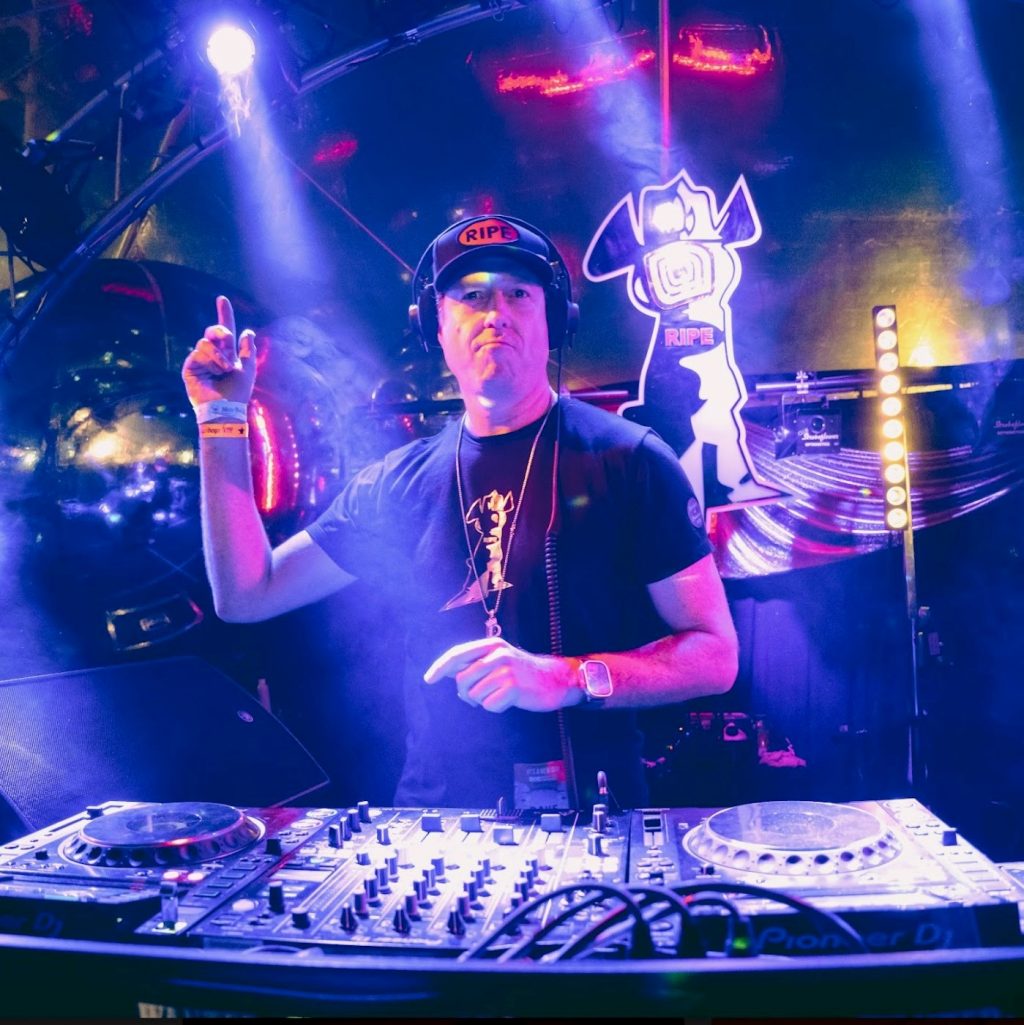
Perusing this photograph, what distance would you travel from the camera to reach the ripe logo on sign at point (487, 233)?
2305 mm

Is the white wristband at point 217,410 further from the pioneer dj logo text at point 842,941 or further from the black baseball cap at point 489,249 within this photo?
the pioneer dj logo text at point 842,941

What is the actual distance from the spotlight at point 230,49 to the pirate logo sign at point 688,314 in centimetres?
155

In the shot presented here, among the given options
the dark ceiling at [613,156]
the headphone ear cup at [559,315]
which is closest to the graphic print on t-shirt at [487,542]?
the headphone ear cup at [559,315]

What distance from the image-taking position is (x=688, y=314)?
12.7 feet

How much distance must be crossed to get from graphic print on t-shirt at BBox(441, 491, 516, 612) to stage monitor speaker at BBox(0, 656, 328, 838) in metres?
0.61

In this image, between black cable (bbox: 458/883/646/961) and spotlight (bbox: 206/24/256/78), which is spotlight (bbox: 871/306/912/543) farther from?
black cable (bbox: 458/883/646/961)

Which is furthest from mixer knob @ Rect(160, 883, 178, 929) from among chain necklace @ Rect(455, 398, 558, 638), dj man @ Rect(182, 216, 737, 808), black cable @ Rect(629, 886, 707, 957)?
chain necklace @ Rect(455, 398, 558, 638)

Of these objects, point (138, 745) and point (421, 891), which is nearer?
point (421, 891)

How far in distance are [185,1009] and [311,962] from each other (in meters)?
0.18

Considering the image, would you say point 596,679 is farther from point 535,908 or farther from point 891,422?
point 891,422

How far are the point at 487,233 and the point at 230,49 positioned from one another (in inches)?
63.9

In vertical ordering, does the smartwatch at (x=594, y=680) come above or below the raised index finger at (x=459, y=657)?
below

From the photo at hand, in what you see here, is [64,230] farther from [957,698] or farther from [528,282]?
[957,698]

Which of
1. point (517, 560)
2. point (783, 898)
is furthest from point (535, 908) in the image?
point (517, 560)
